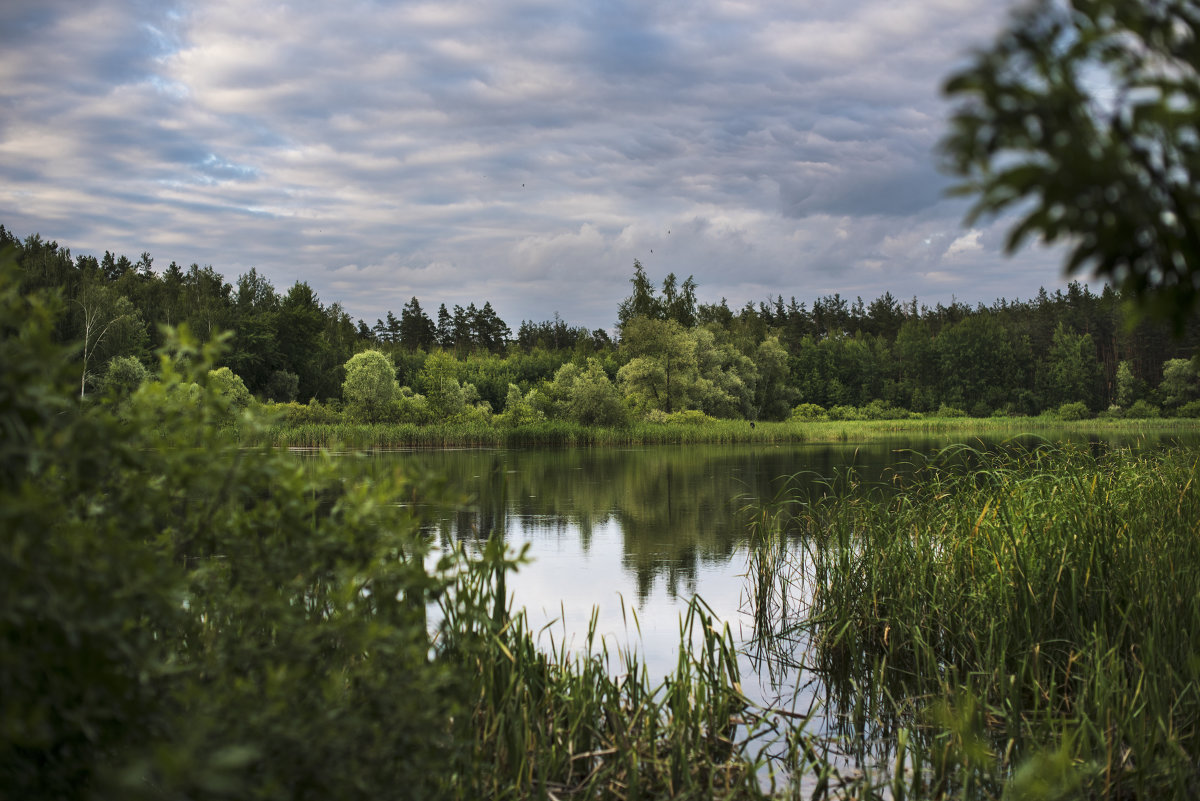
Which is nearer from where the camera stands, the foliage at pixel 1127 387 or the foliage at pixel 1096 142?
the foliage at pixel 1096 142

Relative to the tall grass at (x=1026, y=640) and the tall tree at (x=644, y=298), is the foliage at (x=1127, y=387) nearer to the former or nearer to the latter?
the tall tree at (x=644, y=298)

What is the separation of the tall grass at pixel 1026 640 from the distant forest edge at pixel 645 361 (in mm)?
26058

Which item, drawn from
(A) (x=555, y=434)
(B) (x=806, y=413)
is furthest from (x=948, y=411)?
(A) (x=555, y=434)

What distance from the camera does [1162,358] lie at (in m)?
70.0

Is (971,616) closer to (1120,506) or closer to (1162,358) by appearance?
(1120,506)

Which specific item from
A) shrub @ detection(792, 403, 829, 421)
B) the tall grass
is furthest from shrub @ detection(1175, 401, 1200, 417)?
the tall grass

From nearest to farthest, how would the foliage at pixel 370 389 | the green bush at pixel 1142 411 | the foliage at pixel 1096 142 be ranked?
the foliage at pixel 1096 142
the foliage at pixel 370 389
the green bush at pixel 1142 411

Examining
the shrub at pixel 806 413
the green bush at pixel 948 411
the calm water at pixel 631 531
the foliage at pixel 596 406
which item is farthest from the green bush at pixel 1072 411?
the calm water at pixel 631 531

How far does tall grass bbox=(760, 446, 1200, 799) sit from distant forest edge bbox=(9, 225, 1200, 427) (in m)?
26.1

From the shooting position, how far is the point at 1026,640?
4.63m

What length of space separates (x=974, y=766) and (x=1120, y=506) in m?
3.26

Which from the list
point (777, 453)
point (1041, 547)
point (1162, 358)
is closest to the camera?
point (1041, 547)

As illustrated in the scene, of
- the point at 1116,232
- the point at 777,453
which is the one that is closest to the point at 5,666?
the point at 1116,232

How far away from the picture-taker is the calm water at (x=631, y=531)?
6.92 metres
